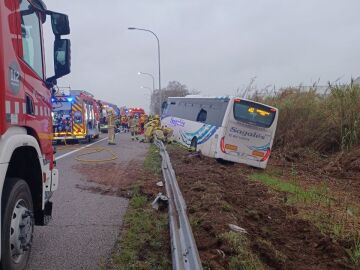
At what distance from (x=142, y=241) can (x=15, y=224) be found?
1943 mm

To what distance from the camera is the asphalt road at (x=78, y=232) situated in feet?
15.8

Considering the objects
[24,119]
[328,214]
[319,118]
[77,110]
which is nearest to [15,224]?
[24,119]

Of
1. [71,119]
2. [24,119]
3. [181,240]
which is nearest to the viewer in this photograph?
[24,119]

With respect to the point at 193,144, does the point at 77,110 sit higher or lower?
higher

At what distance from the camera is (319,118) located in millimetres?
18188

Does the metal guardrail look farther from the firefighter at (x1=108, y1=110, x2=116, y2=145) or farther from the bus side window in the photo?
the firefighter at (x1=108, y1=110, x2=116, y2=145)

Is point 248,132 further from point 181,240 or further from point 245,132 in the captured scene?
point 181,240

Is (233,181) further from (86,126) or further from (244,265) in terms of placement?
(86,126)

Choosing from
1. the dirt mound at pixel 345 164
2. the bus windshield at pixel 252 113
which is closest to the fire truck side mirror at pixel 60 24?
the dirt mound at pixel 345 164

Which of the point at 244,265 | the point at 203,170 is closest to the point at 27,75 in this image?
the point at 244,265

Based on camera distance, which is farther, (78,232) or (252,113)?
(252,113)

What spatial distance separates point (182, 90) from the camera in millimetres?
88375

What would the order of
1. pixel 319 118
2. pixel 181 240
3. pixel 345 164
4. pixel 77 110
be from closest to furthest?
1. pixel 181 240
2. pixel 345 164
3. pixel 319 118
4. pixel 77 110

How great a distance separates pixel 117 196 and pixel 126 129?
35.5 meters
